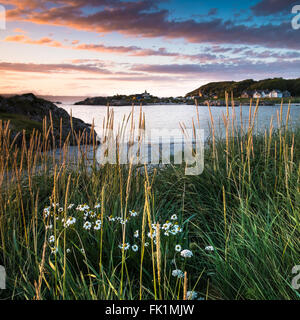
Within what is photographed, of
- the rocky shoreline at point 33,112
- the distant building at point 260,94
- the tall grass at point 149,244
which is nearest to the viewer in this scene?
the tall grass at point 149,244

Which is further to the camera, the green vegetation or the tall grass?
the green vegetation

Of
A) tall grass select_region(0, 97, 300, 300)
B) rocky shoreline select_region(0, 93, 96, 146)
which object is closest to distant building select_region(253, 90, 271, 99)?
tall grass select_region(0, 97, 300, 300)

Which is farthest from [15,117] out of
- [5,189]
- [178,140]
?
[5,189]

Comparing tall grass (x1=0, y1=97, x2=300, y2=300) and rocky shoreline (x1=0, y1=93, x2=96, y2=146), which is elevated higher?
rocky shoreline (x1=0, y1=93, x2=96, y2=146)

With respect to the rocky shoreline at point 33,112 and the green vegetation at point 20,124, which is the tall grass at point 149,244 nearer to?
the green vegetation at point 20,124

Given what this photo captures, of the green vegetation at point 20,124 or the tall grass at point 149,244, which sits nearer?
the tall grass at point 149,244

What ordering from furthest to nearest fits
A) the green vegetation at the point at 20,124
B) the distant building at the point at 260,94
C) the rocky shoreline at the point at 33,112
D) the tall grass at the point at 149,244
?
the rocky shoreline at the point at 33,112 → the green vegetation at the point at 20,124 → the distant building at the point at 260,94 → the tall grass at the point at 149,244

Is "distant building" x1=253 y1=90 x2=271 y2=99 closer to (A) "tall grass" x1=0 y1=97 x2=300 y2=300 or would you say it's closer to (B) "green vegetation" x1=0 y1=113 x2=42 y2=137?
(A) "tall grass" x1=0 y1=97 x2=300 y2=300

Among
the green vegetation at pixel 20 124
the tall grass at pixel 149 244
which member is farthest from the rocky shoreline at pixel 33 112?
the tall grass at pixel 149 244

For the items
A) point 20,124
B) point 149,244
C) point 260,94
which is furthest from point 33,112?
point 149,244

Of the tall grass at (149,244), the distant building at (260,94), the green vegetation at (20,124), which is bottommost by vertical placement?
the tall grass at (149,244)

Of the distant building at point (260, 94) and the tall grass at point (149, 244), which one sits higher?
the distant building at point (260, 94)

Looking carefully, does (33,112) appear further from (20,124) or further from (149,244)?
(149,244)
